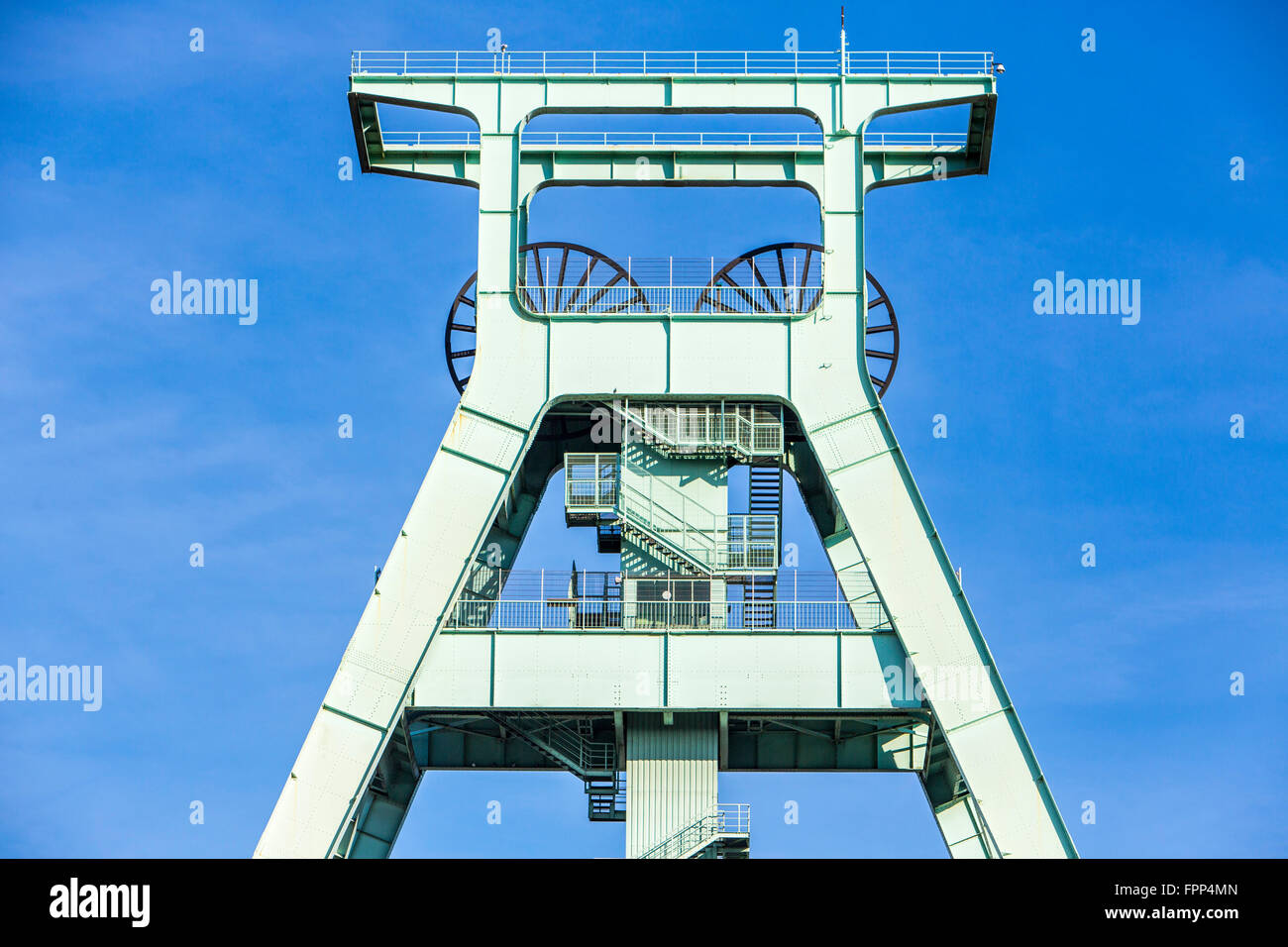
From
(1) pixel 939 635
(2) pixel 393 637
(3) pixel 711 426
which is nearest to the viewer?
(1) pixel 939 635

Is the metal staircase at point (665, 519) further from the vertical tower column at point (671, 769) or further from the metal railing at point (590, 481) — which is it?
the vertical tower column at point (671, 769)

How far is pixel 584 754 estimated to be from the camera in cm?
3306

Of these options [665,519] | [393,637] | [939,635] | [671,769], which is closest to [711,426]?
[665,519]

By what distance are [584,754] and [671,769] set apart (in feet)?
5.68

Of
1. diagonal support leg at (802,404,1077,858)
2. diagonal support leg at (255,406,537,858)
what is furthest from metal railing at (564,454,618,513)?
diagonal support leg at (802,404,1077,858)

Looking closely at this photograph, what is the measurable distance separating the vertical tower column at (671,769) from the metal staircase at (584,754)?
0.89 metres

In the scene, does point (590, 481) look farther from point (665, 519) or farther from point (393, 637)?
point (393, 637)

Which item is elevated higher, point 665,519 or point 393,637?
point 665,519

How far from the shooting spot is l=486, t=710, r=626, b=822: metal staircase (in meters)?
32.9

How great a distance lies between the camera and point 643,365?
3278 cm

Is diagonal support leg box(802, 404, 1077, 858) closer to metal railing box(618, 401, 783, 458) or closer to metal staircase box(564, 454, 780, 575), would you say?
metal railing box(618, 401, 783, 458)
